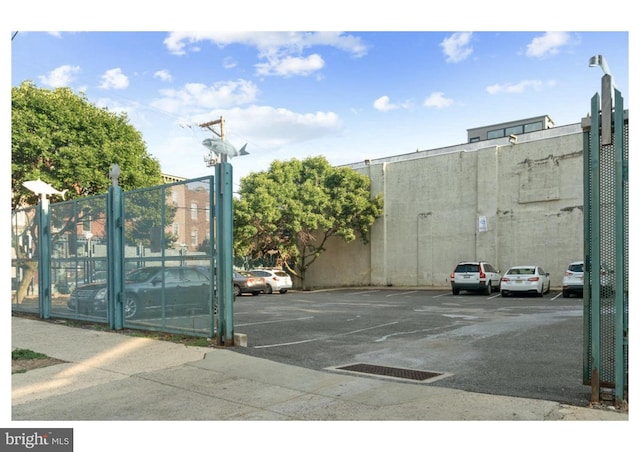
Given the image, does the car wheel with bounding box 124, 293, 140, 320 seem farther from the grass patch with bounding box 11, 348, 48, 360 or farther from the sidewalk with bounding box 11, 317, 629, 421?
the sidewalk with bounding box 11, 317, 629, 421

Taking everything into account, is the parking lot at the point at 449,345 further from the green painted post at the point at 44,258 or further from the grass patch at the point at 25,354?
the green painted post at the point at 44,258

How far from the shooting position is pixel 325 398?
5.70 meters

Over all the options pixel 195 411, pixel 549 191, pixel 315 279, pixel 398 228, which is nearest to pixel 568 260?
pixel 549 191

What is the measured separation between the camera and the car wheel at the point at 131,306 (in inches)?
432

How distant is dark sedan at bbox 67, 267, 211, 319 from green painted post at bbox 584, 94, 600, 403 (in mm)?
6114

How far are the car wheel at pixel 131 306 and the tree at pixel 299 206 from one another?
1951 cm

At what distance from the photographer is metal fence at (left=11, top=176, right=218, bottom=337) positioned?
944 cm

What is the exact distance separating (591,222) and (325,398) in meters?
3.35

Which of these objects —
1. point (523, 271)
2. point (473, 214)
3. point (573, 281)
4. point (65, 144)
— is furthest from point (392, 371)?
point (473, 214)

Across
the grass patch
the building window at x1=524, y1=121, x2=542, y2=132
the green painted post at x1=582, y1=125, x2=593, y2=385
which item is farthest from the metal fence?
the building window at x1=524, y1=121, x2=542, y2=132

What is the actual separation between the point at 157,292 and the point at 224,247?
7.37 ft

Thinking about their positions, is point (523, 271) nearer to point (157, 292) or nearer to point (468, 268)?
point (468, 268)

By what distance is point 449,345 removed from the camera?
9.12 metres

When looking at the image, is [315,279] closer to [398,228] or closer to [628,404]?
[398,228]
